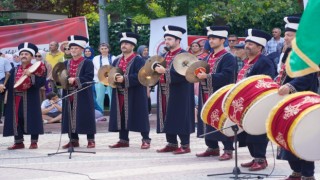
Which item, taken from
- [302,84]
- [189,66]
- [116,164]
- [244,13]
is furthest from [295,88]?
[244,13]

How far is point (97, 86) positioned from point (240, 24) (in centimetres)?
569

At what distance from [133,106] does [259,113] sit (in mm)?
4999

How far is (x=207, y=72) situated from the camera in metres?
12.5

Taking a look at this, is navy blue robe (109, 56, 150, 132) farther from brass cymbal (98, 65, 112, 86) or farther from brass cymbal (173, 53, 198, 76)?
brass cymbal (173, 53, 198, 76)

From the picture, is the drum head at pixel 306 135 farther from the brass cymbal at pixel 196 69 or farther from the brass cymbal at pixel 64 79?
the brass cymbal at pixel 64 79

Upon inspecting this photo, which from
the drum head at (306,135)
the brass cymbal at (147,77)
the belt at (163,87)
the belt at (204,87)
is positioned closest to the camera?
the drum head at (306,135)

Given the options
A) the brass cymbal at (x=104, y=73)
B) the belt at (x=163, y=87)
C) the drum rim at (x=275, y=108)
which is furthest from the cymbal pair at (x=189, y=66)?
the drum rim at (x=275, y=108)

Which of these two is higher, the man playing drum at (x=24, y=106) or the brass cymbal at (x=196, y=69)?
the brass cymbal at (x=196, y=69)

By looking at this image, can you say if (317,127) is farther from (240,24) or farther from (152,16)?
(240,24)

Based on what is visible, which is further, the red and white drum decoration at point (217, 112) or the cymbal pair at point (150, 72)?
the cymbal pair at point (150, 72)

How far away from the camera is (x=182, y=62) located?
1316 centimetres

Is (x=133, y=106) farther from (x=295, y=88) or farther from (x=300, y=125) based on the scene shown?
(x=300, y=125)

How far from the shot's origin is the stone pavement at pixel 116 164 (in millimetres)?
11164

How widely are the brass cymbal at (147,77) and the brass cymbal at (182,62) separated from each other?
0.47 meters
